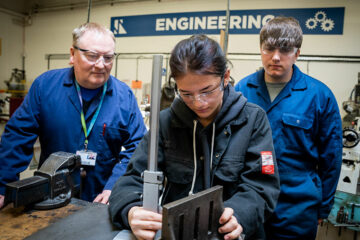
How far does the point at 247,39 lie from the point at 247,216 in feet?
11.4

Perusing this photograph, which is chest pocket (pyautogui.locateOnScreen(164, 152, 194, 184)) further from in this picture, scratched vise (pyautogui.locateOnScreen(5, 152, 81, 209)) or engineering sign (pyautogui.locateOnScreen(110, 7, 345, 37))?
engineering sign (pyautogui.locateOnScreen(110, 7, 345, 37))

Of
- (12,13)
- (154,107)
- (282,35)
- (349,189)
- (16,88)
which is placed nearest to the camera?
(154,107)

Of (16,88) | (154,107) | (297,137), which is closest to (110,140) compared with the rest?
(154,107)

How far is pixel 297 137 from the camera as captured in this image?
4.16 ft

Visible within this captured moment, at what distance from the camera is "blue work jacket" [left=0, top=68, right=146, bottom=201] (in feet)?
4.23

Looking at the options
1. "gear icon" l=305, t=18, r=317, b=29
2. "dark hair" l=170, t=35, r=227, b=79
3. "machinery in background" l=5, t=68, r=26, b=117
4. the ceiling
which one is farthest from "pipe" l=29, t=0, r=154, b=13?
"dark hair" l=170, t=35, r=227, b=79

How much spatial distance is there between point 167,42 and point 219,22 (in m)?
0.90

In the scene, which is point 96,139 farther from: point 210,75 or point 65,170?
point 210,75

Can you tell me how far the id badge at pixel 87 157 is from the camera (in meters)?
1.31

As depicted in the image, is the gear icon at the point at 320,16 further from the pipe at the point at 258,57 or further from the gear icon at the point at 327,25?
the pipe at the point at 258,57

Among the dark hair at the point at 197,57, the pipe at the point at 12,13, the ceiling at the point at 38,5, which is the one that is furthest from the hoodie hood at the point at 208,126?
the pipe at the point at 12,13

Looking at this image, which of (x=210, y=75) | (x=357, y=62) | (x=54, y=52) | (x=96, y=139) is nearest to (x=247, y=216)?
(x=210, y=75)

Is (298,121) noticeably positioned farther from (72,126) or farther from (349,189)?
(349,189)

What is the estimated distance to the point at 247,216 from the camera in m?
0.71
